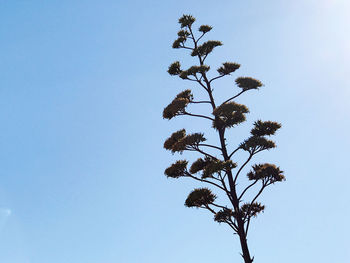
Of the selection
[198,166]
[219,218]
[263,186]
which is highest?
[198,166]

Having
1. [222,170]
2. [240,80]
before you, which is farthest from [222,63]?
[222,170]

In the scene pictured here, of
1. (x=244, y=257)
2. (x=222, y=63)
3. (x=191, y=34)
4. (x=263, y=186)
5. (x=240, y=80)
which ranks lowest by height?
(x=244, y=257)

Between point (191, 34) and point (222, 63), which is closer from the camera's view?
point (222, 63)

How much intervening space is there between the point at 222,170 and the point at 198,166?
4.89 ft

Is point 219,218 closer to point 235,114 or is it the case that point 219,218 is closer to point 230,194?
point 230,194

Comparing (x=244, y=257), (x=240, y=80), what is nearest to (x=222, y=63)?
(x=240, y=80)

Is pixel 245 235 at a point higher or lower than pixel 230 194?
lower

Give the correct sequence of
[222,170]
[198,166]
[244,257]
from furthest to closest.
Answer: [198,166] < [222,170] < [244,257]

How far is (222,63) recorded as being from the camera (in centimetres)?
1878

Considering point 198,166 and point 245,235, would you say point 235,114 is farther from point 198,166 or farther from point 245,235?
point 245,235

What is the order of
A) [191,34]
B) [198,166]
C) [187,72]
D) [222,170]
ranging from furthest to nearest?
[191,34] < [187,72] < [198,166] < [222,170]

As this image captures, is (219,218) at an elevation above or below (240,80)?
below

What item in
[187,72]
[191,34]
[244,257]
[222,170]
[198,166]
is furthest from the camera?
[191,34]

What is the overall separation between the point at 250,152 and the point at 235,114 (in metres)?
1.95
